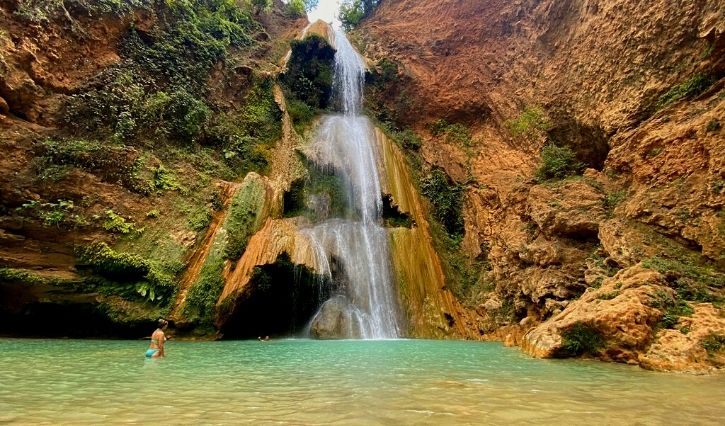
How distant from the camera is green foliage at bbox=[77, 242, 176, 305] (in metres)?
10.6

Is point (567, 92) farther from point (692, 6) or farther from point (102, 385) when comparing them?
point (102, 385)

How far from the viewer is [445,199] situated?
747 inches

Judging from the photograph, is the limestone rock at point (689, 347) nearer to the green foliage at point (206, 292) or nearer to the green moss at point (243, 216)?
the green foliage at point (206, 292)

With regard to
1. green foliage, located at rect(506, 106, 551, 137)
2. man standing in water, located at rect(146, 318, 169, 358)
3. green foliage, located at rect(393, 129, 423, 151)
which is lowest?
man standing in water, located at rect(146, 318, 169, 358)

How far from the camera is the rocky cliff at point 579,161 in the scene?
7.73 meters

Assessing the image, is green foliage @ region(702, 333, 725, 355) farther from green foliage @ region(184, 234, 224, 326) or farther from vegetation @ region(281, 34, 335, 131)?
vegetation @ region(281, 34, 335, 131)

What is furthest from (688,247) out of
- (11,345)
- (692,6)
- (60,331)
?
(60,331)

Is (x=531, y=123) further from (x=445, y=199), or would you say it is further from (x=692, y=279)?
(x=692, y=279)

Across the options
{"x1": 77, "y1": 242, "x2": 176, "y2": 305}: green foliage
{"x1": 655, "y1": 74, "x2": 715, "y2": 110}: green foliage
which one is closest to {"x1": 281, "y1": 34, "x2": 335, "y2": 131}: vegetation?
{"x1": 77, "y1": 242, "x2": 176, "y2": 305}: green foliage

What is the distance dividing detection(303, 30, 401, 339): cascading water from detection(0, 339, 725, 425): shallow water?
6466 mm

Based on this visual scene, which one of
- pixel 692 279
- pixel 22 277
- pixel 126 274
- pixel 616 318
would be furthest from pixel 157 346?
pixel 692 279

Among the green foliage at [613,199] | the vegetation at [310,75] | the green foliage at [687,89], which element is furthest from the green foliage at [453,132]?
the green foliage at [687,89]

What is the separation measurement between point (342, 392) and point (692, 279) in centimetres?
760

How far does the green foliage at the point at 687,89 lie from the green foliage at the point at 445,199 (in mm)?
8558
